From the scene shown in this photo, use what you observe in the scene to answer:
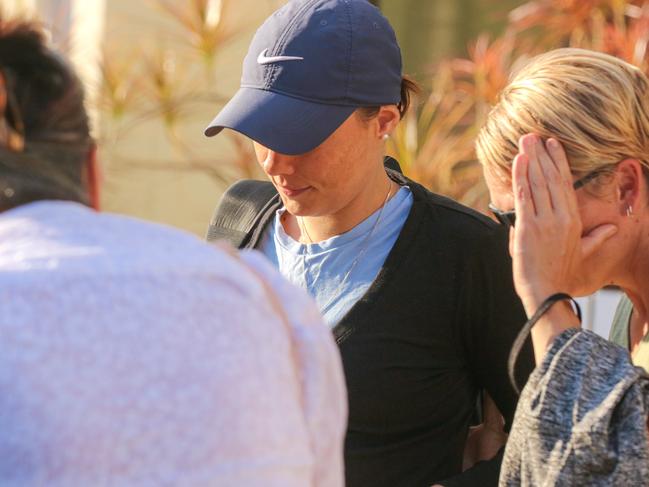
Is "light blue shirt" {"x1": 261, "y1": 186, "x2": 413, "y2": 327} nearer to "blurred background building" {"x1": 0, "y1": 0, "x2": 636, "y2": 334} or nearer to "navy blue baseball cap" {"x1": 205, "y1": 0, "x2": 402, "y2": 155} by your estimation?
"navy blue baseball cap" {"x1": 205, "y1": 0, "x2": 402, "y2": 155}

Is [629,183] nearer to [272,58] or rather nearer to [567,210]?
[567,210]

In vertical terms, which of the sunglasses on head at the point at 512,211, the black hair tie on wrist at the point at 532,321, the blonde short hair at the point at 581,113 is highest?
the blonde short hair at the point at 581,113

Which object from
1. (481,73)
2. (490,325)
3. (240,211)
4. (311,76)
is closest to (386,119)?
(311,76)

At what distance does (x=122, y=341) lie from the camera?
50.6 inches

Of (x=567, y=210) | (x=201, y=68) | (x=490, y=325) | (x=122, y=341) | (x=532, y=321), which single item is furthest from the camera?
(x=201, y=68)

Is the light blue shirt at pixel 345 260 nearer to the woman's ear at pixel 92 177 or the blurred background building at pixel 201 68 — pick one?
the woman's ear at pixel 92 177

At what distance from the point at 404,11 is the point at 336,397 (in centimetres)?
527

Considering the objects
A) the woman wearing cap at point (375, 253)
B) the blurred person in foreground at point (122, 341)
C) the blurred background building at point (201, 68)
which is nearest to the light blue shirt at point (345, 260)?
the woman wearing cap at point (375, 253)

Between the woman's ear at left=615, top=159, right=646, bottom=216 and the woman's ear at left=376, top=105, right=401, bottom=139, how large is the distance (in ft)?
1.96

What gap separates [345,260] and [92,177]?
1.08m

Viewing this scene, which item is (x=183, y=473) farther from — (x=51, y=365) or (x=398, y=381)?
(x=398, y=381)

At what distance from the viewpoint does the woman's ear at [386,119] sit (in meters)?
2.54

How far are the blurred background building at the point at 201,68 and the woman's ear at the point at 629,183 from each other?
3521 mm

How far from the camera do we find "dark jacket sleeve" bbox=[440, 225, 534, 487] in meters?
2.31
